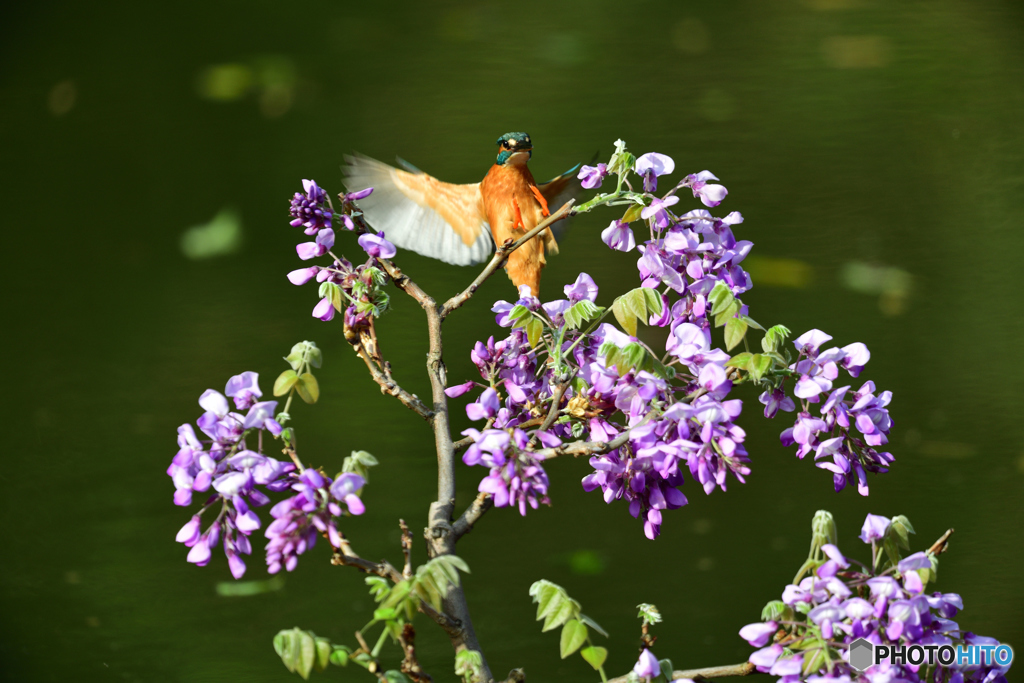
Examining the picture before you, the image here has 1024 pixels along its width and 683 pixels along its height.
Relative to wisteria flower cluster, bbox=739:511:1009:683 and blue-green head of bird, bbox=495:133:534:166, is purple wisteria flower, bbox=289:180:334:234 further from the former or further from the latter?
wisteria flower cluster, bbox=739:511:1009:683

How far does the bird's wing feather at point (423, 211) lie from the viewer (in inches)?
29.0

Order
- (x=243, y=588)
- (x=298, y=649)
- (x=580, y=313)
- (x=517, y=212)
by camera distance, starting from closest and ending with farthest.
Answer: (x=298, y=649)
(x=580, y=313)
(x=517, y=212)
(x=243, y=588)

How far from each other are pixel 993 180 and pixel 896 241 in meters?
0.16

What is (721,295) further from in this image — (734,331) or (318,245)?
(318,245)

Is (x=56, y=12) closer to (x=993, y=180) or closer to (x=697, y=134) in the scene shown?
(x=697, y=134)

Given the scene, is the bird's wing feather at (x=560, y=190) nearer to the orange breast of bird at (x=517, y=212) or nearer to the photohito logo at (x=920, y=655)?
the orange breast of bird at (x=517, y=212)

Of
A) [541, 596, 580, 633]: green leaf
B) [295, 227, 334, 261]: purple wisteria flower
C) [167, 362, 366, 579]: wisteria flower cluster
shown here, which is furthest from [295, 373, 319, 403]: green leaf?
[541, 596, 580, 633]: green leaf

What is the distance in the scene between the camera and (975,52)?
1018 millimetres

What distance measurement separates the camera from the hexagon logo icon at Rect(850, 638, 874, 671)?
445 mm

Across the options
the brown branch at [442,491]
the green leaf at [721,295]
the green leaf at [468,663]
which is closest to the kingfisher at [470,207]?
the brown branch at [442,491]

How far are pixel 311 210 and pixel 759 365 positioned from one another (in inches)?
13.4

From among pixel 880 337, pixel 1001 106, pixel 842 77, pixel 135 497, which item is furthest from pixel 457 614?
pixel 1001 106

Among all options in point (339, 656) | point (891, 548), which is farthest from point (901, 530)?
point (339, 656)

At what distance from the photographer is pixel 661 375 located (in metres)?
0.48
